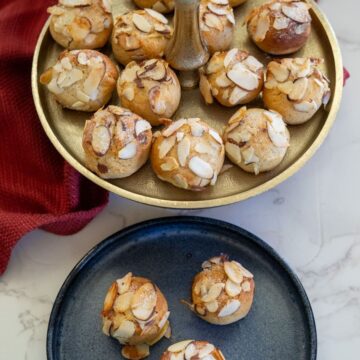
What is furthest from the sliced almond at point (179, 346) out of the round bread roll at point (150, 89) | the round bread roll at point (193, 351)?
the round bread roll at point (150, 89)

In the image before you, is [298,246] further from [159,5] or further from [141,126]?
[159,5]

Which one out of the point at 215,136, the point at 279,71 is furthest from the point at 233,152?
the point at 279,71

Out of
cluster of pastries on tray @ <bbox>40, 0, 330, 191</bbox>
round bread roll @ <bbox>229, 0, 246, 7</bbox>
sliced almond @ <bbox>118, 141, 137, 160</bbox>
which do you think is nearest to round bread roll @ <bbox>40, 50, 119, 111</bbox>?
cluster of pastries on tray @ <bbox>40, 0, 330, 191</bbox>

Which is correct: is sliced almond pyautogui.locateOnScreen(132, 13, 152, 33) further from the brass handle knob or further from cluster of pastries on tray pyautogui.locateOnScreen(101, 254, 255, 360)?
cluster of pastries on tray pyautogui.locateOnScreen(101, 254, 255, 360)

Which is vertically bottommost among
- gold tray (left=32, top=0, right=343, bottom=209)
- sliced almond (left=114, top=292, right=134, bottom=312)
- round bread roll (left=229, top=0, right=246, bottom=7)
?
sliced almond (left=114, top=292, right=134, bottom=312)

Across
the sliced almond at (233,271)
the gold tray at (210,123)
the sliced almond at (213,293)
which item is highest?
the gold tray at (210,123)

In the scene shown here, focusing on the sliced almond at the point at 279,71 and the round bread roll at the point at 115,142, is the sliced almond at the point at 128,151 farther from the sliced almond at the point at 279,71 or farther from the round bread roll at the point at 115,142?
the sliced almond at the point at 279,71

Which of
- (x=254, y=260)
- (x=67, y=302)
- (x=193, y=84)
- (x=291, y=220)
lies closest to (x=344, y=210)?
(x=291, y=220)
